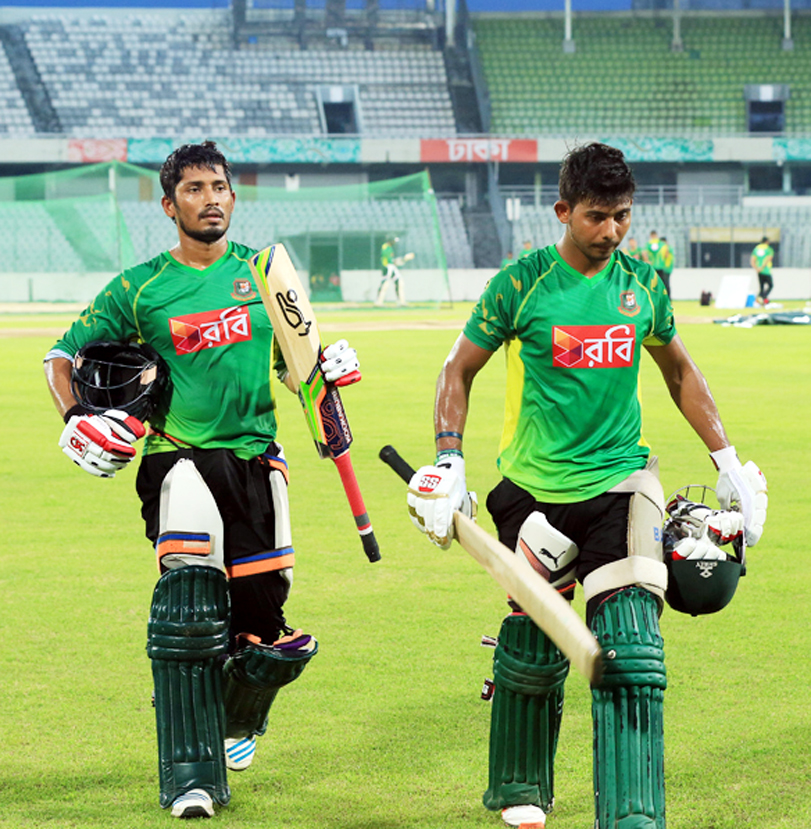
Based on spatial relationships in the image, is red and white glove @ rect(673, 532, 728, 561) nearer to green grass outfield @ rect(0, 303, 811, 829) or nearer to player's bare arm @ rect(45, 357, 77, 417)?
green grass outfield @ rect(0, 303, 811, 829)

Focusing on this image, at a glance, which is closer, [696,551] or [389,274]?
[696,551]

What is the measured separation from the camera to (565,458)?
3.73 meters

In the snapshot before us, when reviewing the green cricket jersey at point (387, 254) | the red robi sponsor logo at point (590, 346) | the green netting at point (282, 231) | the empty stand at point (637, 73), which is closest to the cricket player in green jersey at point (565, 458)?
the red robi sponsor logo at point (590, 346)

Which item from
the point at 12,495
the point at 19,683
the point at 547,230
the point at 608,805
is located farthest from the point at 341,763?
the point at 547,230

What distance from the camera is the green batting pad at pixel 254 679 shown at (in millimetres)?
4098

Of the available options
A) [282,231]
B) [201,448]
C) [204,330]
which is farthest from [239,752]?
[282,231]

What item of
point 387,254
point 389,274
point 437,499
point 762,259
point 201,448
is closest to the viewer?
point 437,499

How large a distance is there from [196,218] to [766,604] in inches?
141

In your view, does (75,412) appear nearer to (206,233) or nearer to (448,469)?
(206,233)

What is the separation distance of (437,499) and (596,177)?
1045 millimetres

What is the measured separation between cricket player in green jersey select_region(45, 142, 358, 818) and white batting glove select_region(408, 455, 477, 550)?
2.10ft

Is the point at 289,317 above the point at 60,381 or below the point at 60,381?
above

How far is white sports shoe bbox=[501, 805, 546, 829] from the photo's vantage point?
11.8 feet

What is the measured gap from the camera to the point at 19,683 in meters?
4.95
